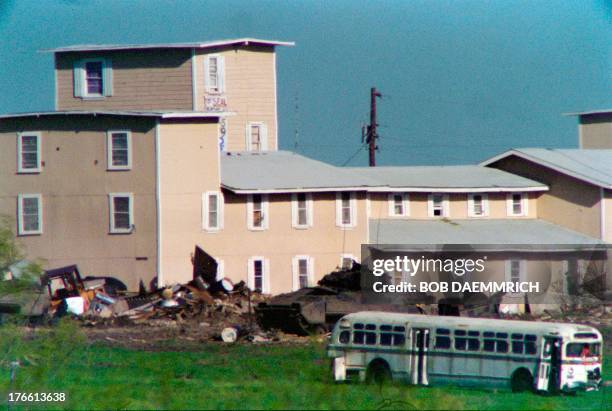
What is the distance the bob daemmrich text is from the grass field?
6.67 ft

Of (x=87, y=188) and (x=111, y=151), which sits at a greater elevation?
(x=111, y=151)

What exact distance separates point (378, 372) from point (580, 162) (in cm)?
892

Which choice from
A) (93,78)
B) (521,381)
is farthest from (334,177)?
(521,381)

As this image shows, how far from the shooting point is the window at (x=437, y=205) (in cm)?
2653

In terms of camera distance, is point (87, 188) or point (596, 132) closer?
point (87, 188)

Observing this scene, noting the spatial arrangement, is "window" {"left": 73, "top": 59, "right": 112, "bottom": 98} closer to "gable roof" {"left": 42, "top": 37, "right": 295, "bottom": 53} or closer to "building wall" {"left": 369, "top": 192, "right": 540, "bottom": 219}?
"gable roof" {"left": 42, "top": 37, "right": 295, "bottom": 53}

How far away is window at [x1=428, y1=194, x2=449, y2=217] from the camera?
1045 inches

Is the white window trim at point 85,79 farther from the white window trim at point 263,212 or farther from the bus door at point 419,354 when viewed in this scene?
the bus door at point 419,354

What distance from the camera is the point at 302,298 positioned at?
82.0 feet

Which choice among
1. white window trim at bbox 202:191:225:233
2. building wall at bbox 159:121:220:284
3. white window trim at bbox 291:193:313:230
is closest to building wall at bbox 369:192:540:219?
white window trim at bbox 291:193:313:230

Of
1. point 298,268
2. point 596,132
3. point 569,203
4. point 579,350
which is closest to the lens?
point 579,350

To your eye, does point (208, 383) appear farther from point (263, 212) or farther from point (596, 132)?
point (596, 132)

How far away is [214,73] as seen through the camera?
25.6 meters

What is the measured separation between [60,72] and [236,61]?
416 cm
